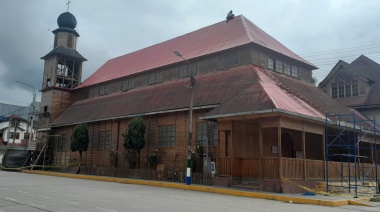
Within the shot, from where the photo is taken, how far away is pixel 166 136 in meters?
27.7


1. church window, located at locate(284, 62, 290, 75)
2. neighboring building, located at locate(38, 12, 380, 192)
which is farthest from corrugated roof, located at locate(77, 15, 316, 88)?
church window, located at locate(284, 62, 290, 75)

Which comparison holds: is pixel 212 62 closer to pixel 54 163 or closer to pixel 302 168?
pixel 302 168

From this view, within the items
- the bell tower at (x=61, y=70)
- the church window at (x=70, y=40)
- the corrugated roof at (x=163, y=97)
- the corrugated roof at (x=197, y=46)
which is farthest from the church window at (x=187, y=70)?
the church window at (x=70, y=40)

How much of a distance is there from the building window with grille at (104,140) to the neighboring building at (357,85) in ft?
64.6

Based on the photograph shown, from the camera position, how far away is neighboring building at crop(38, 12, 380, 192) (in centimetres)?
1948

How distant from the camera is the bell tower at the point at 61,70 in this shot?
4316 cm

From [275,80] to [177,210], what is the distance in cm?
1492

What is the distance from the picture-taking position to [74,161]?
36219 mm

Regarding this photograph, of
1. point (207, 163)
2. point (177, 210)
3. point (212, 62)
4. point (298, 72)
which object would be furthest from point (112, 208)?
point (298, 72)

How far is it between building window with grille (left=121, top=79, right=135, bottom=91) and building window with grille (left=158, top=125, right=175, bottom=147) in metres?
8.79

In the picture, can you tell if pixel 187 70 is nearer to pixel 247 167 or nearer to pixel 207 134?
pixel 207 134

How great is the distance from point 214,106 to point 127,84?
14.9 meters

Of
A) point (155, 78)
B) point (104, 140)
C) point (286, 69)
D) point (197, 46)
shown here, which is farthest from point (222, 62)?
point (104, 140)

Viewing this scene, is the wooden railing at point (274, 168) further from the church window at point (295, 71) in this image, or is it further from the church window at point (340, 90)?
the church window at point (340, 90)
